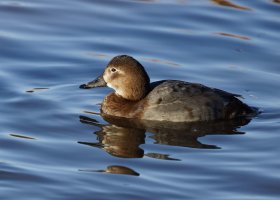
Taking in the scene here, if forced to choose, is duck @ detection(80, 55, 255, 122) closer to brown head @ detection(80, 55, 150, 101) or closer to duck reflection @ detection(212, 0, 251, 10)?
brown head @ detection(80, 55, 150, 101)

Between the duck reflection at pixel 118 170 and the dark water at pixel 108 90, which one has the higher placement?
the dark water at pixel 108 90

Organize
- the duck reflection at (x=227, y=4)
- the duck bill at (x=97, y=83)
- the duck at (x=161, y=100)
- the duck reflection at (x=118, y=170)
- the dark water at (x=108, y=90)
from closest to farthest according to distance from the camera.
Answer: the dark water at (x=108, y=90), the duck reflection at (x=118, y=170), the duck at (x=161, y=100), the duck bill at (x=97, y=83), the duck reflection at (x=227, y=4)

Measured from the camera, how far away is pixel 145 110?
1125 centimetres

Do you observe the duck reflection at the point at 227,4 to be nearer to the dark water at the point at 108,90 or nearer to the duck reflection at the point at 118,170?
the dark water at the point at 108,90

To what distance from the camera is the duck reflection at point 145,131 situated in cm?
1006

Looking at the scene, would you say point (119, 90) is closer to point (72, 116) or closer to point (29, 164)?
point (72, 116)

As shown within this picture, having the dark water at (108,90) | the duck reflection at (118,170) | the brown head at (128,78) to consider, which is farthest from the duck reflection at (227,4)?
the duck reflection at (118,170)

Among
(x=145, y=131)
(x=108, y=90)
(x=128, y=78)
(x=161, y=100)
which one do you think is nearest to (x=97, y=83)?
(x=128, y=78)

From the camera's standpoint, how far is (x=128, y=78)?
1149 cm

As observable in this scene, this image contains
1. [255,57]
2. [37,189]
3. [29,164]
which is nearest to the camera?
[37,189]

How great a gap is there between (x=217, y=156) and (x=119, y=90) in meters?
2.28

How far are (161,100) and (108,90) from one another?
5.20 ft

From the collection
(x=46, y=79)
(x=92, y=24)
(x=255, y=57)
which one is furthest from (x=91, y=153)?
(x=92, y=24)

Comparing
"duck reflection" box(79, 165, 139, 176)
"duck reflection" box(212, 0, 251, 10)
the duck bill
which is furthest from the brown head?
"duck reflection" box(212, 0, 251, 10)
